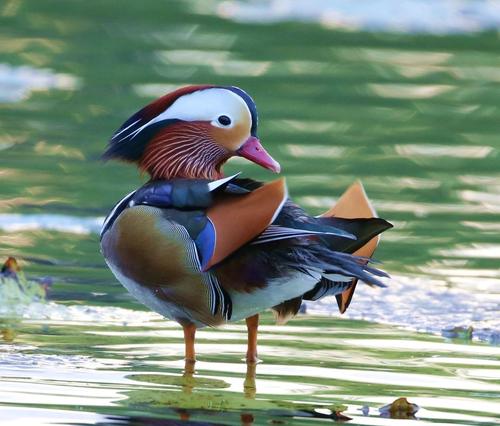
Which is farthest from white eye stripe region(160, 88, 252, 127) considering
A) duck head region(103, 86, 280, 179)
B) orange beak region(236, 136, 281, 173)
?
orange beak region(236, 136, 281, 173)

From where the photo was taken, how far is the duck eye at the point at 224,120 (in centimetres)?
684

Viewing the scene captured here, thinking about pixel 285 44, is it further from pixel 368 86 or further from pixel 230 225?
pixel 230 225

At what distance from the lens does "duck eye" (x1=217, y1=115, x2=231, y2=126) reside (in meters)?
6.84

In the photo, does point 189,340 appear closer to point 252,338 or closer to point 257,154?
point 252,338

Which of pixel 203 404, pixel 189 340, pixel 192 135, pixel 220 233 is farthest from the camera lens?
pixel 192 135

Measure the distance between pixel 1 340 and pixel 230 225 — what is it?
1.34m

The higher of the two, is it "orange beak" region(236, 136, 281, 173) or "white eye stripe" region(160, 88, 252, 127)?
"white eye stripe" region(160, 88, 252, 127)

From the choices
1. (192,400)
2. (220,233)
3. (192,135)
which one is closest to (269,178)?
(192,135)

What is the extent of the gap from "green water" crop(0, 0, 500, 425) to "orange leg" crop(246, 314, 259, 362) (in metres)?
0.06

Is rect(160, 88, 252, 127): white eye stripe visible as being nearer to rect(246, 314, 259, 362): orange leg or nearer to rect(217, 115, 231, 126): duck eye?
rect(217, 115, 231, 126): duck eye

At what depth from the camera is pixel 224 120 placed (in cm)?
686

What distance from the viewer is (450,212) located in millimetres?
9742

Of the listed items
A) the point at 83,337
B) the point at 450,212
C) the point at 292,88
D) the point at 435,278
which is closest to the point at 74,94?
the point at 292,88

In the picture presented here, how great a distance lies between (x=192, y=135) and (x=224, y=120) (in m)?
0.19
